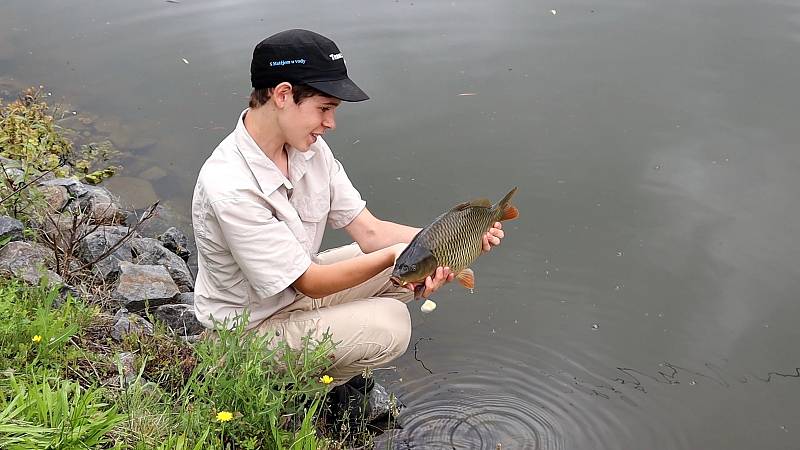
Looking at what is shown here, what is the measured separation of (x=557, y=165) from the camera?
19.5 feet

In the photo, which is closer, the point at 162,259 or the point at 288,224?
the point at 288,224

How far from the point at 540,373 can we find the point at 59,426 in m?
2.44

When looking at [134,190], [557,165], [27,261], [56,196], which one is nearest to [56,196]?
[56,196]

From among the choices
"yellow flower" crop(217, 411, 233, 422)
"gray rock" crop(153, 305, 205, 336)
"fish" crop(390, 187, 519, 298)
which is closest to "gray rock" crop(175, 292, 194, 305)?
"gray rock" crop(153, 305, 205, 336)

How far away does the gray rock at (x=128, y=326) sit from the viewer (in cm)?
385

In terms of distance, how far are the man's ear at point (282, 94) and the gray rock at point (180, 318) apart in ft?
4.51

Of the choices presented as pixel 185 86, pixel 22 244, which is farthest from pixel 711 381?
pixel 185 86

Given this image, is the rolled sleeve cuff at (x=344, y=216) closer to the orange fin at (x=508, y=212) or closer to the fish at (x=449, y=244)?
the fish at (x=449, y=244)

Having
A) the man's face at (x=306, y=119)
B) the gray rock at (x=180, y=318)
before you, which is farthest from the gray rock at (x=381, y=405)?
the man's face at (x=306, y=119)

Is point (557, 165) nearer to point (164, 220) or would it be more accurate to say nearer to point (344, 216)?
point (344, 216)

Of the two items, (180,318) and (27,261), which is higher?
(27,261)

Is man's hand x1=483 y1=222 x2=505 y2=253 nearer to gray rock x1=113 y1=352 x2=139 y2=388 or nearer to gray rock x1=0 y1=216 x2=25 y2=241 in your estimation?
gray rock x1=113 y1=352 x2=139 y2=388

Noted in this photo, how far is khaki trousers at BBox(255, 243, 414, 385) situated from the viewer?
3.54m

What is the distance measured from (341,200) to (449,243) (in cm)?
70
